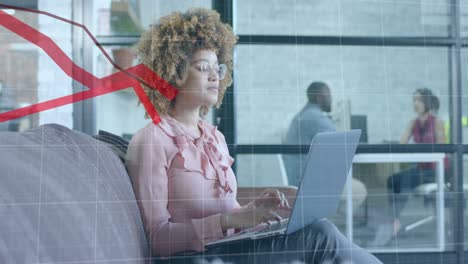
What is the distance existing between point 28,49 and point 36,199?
427 millimetres

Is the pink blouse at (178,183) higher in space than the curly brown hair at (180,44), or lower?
lower

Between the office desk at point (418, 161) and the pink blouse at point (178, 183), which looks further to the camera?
the office desk at point (418, 161)

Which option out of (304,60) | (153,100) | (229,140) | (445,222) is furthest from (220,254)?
(445,222)

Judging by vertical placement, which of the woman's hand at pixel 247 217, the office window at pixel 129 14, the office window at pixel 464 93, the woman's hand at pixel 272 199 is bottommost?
the woman's hand at pixel 247 217

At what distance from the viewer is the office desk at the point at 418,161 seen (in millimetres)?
1645

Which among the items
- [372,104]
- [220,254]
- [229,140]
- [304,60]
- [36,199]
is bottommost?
[220,254]

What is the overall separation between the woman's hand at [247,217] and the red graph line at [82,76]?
349 mm

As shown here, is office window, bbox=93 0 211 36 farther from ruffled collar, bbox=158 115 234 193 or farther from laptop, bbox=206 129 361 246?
laptop, bbox=206 129 361 246

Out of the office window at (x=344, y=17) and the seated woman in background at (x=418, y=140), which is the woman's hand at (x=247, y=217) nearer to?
the seated woman in background at (x=418, y=140)

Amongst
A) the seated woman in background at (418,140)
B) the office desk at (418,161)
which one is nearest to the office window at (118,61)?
the office desk at (418,161)

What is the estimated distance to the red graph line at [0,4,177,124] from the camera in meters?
1.53

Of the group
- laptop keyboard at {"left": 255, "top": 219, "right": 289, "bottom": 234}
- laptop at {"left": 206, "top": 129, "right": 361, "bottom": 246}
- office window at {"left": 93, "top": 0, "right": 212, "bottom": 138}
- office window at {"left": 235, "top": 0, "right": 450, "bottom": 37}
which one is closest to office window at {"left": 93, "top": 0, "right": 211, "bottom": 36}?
office window at {"left": 93, "top": 0, "right": 212, "bottom": 138}

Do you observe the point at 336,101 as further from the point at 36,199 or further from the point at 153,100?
the point at 36,199

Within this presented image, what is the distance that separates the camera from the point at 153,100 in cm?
154
